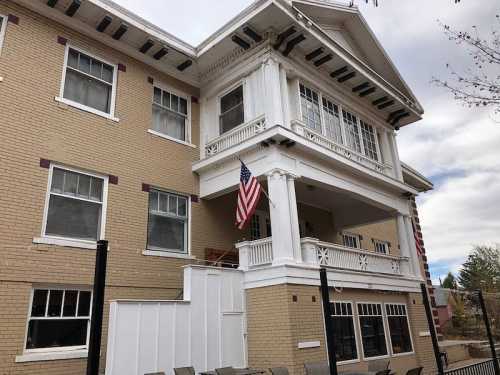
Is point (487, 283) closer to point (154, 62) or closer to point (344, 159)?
point (344, 159)

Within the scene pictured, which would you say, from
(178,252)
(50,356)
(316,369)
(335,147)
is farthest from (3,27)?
(316,369)

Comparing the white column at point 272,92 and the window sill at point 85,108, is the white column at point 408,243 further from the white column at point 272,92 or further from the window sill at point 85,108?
the window sill at point 85,108

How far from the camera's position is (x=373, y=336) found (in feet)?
43.9

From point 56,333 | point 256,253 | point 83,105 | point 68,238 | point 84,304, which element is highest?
point 83,105

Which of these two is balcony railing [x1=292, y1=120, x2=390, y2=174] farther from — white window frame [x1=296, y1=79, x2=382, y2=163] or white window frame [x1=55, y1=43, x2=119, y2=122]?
white window frame [x1=55, y1=43, x2=119, y2=122]

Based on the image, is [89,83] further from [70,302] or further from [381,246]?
[381,246]

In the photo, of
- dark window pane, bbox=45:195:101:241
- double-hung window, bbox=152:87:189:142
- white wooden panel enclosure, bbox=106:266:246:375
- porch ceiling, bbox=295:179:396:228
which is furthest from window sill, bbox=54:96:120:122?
porch ceiling, bbox=295:179:396:228

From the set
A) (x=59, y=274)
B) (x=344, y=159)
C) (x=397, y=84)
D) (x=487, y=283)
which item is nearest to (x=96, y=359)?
(x=59, y=274)

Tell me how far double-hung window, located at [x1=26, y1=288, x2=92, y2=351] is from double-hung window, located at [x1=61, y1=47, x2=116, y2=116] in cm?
513

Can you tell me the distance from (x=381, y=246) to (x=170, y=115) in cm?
1591

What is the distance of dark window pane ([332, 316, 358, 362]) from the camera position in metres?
12.0

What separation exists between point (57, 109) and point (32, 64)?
4.26ft

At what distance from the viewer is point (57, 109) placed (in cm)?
1120

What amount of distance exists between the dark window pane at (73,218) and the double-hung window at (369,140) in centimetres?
1078
